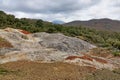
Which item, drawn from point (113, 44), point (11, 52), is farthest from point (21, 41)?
point (113, 44)

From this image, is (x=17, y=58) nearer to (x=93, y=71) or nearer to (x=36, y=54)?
(x=36, y=54)

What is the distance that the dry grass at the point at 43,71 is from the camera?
29.8 metres

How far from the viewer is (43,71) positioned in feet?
109

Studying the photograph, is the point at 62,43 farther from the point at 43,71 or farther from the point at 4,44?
the point at 43,71

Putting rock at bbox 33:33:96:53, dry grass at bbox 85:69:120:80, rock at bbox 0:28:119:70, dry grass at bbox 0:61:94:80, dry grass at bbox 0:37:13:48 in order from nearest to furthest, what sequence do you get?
dry grass at bbox 0:61:94:80, dry grass at bbox 85:69:120:80, rock at bbox 0:28:119:70, dry grass at bbox 0:37:13:48, rock at bbox 33:33:96:53

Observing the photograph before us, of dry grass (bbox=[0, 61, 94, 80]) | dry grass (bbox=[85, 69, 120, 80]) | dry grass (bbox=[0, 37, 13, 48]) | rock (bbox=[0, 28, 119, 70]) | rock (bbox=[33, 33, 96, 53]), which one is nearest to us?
→ dry grass (bbox=[0, 61, 94, 80])

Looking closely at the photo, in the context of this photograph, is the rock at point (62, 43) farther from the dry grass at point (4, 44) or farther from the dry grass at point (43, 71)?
the dry grass at point (43, 71)

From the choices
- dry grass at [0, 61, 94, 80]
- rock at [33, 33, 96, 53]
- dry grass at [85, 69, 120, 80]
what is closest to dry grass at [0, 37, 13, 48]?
rock at [33, 33, 96, 53]

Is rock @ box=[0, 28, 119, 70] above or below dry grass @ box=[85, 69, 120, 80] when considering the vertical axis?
above

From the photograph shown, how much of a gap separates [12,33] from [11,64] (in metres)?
16.3

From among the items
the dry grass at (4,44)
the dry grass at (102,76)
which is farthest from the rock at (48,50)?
the dry grass at (102,76)

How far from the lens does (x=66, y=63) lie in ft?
126

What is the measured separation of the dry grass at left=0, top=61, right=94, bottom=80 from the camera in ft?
97.9

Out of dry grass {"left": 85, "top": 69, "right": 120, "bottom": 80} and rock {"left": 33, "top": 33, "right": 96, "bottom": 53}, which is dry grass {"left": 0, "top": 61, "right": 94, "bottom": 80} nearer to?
dry grass {"left": 85, "top": 69, "right": 120, "bottom": 80}
